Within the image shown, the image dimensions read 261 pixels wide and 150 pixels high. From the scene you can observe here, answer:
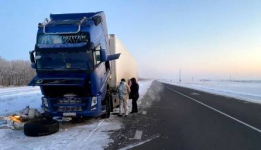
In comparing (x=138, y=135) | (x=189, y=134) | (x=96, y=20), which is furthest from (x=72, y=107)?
(x=189, y=134)

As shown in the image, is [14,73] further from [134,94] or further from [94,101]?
[94,101]

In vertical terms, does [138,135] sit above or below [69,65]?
below

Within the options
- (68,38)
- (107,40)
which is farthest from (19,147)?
(107,40)

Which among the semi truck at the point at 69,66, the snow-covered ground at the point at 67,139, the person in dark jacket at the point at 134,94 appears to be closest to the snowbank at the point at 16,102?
the semi truck at the point at 69,66

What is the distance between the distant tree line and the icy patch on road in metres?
96.7

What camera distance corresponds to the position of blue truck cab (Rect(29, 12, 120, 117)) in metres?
9.45

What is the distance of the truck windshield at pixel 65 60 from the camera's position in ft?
31.3

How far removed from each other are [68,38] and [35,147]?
14.6 feet

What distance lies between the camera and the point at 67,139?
293 inches

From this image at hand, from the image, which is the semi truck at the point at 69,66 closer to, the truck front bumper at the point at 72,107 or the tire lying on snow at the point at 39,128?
the truck front bumper at the point at 72,107

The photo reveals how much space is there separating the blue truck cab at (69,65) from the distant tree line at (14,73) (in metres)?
95.6

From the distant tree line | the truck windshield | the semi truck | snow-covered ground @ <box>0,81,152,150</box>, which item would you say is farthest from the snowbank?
the distant tree line

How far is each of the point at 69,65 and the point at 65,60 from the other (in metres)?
0.24

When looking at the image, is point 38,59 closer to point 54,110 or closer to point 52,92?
point 52,92
